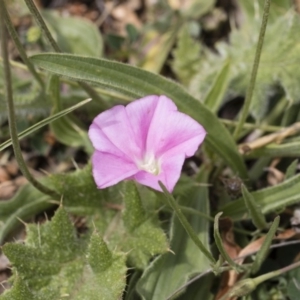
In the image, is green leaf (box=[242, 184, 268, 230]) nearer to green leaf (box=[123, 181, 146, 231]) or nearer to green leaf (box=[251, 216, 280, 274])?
green leaf (box=[251, 216, 280, 274])

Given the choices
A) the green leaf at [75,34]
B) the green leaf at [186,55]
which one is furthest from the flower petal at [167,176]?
the green leaf at [75,34]

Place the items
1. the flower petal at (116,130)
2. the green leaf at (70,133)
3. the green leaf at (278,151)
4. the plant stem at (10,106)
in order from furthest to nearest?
the green leaf at (70,133)
the green leaf at (278,151)
the flower petal at (116,130)
the plant stem at (10,106)

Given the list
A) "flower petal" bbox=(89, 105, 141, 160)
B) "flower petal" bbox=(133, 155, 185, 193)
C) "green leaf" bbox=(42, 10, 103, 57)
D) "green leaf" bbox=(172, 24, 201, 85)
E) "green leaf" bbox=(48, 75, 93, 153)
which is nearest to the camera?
"flower petal" bbox=(133, 155, 185, 193)

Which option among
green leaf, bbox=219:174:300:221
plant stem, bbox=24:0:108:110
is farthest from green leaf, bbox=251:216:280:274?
plant stem, bbox=24:0:108:110

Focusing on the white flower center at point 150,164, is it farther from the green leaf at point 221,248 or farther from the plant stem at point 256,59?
the plant stem at point 256,59

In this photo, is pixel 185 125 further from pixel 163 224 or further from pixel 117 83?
pixel 163 224

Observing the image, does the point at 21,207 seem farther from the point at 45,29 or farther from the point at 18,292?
the point at 45,29
